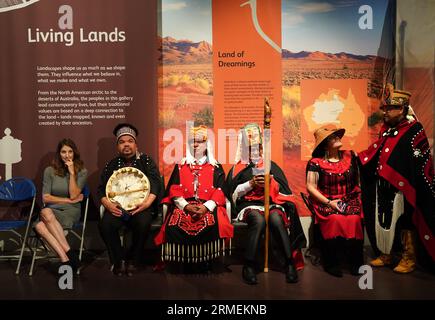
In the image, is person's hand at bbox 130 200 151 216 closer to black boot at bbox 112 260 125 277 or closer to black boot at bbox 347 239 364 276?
black boot at bbox 112 260 125 277

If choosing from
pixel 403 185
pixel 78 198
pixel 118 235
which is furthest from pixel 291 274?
pixel 78 198

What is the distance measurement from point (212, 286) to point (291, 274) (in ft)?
2.30

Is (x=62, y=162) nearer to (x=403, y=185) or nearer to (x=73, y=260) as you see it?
(x=73, y=260)

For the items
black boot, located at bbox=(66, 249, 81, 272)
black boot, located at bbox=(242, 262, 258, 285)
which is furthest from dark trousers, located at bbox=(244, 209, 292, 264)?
black boot, located at bbox=(66, 249, 81, 272)

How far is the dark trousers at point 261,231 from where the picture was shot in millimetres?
4121

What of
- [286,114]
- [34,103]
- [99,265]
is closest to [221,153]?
[286,114]

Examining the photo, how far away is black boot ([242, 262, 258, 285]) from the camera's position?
3993mm

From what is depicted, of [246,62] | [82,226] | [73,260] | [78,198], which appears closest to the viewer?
→ [73,260]

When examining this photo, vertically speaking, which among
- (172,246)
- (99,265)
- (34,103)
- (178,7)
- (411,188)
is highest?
(178,7)

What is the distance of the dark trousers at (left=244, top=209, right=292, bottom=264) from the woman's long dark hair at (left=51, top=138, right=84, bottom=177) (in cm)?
183

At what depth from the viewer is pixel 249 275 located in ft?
13.2

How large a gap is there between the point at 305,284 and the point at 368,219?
1016 mm

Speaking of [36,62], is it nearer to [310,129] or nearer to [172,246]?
[172,246]

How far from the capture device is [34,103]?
505 cm
